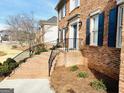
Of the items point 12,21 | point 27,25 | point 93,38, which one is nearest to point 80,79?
point 93,38

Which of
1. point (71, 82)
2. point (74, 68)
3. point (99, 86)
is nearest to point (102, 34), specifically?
point (74, 68)

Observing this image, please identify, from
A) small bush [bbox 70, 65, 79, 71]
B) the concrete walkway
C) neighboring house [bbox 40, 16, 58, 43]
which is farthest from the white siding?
small bush [bbox 70, 65, 79, 71]

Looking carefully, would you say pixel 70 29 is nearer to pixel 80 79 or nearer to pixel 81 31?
pixel 81 31

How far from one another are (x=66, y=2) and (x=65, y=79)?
40.9 ft

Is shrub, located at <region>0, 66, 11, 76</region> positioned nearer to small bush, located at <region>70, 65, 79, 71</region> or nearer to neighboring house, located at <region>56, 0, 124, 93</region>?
small bush, located at <region>70, 65, 79, 71</region>

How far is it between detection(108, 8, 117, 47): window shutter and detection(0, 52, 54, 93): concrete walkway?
3910mm

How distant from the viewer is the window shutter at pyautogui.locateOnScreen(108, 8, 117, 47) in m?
10.6

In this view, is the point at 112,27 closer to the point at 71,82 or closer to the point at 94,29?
the point at 94,29

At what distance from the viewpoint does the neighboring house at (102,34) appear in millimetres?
10240

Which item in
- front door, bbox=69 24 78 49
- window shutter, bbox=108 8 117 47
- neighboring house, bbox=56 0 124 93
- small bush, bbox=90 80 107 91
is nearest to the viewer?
small bush, bbox=90 80 107 91

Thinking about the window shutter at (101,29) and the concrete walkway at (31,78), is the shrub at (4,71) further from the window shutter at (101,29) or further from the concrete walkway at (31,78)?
the window shutter at (101,29)

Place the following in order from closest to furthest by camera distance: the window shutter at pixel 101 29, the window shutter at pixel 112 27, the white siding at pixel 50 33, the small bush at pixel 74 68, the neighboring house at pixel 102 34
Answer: the neighboring house at pixel 102 34, the window shutter at pixel 112 27, the window shutter at pixel 101 29, the small bush at pixel 74 68, the white siding at pixel 50 33

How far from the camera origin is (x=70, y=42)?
19828 mm

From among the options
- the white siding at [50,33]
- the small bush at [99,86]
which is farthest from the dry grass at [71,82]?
the white siding at [50,33]
